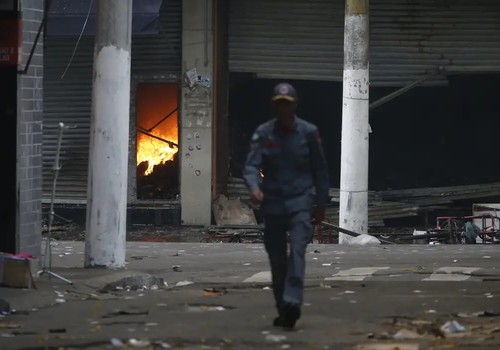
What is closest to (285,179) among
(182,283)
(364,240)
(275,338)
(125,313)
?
(275,338)

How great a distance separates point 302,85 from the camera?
24.5 metres

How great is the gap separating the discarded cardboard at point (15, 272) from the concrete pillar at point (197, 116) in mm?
11908

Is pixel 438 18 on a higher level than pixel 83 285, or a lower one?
higher

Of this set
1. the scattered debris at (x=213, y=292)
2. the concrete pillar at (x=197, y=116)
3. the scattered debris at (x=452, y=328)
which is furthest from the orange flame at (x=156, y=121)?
the scattered debris at (x=452, y=328)

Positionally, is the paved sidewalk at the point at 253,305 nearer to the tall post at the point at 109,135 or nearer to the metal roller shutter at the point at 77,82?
the tall post at the point at 109,135

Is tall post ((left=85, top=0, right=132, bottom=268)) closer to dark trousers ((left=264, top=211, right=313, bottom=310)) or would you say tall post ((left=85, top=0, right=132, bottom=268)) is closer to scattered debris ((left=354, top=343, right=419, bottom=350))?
dark trousers ((left=264, top=211, right=313, bottom=310))

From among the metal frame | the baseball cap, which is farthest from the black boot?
the metal frame

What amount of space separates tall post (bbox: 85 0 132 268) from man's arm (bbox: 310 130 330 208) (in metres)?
4.02

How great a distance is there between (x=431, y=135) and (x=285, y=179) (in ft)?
55.0

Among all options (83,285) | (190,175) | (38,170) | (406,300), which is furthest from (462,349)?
(190,175)

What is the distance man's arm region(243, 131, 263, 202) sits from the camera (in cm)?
899

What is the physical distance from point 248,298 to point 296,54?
13015 millimetres

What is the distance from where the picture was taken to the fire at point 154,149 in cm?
2350

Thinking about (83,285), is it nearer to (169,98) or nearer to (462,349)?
(462,349)
